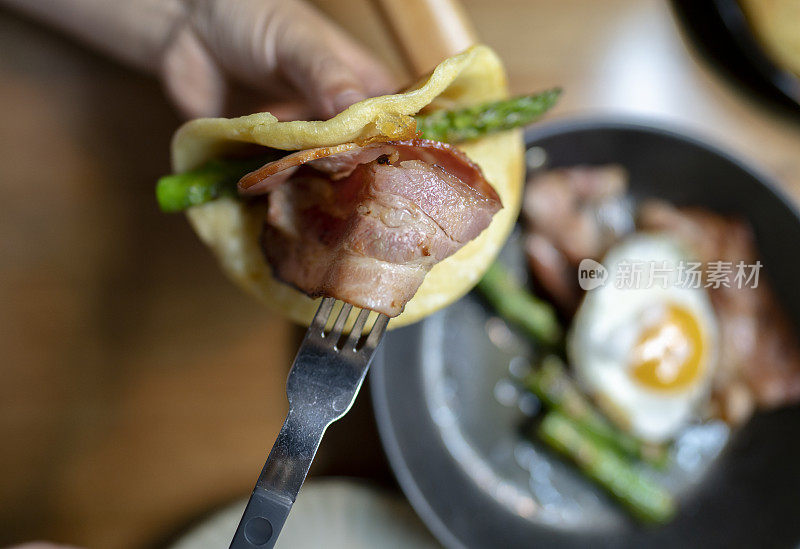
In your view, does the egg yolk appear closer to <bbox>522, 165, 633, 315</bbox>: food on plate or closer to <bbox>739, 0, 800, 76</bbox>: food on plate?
<bbox>522, 165, 633, 315</bbox>: food on plate

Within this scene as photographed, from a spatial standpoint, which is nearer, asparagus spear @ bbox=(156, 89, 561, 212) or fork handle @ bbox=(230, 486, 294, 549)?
fork handle @ bbox=(230, 486, 294, 549)

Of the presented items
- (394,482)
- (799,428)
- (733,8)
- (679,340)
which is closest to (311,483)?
(394,482)

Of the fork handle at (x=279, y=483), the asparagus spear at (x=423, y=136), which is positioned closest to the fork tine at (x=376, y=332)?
the fork handle at (x=279, y=483)

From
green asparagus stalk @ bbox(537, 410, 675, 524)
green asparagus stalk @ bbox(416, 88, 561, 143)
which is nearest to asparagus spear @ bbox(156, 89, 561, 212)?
green asparagus stalk @ bbox(416, 88, 561, 143)

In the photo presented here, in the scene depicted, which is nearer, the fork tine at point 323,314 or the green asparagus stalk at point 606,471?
the fork tine at point 323,314

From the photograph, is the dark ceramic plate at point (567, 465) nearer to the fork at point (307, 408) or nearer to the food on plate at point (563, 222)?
the food on plate at point (563, 222)

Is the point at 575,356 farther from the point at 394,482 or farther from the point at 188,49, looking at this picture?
the point at 188,49

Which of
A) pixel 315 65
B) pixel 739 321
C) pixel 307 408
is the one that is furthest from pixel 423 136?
pixel 739 321
